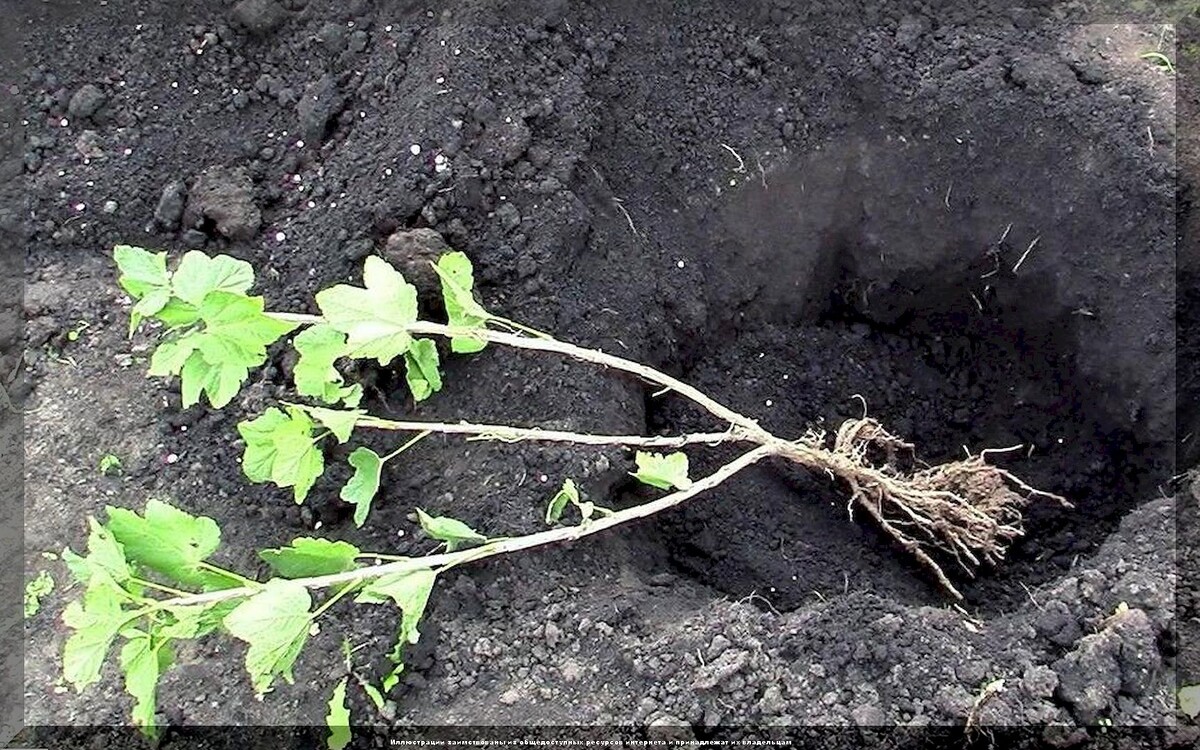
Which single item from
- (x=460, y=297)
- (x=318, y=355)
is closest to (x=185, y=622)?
(x=318, y=355)

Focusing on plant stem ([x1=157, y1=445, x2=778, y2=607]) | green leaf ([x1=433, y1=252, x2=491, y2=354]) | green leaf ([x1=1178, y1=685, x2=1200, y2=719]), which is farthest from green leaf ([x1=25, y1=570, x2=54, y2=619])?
green leaf ([x1=1178, y1=685, x2=1200, y2=719])

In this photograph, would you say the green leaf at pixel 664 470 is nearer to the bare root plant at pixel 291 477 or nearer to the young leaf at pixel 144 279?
the bare root plant at pixel 291 477

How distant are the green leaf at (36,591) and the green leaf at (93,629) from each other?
0.71 m

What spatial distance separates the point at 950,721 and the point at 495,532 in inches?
41.1

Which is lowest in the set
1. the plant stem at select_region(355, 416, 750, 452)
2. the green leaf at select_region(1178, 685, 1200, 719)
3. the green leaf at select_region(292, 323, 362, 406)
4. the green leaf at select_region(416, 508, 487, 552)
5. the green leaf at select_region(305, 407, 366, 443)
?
the green leaf at select_region(1178, 685, 1200, 719)

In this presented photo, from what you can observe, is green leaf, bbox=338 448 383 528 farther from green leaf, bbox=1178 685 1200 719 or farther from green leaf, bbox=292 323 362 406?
green leaf, bbox=1178 685 1200 719

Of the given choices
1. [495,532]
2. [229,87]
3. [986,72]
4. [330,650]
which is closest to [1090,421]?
[986,72]

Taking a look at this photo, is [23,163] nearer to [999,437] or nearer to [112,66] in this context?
[112,66]

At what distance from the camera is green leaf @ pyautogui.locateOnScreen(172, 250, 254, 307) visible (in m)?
2.10

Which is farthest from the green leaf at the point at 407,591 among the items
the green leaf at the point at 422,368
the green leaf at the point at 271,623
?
the green leaf at the point at 422,368

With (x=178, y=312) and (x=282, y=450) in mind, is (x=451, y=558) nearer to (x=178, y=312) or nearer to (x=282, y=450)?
(x=282, y=450)

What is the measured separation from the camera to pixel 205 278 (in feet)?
6.97

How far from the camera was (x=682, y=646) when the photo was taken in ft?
7.44

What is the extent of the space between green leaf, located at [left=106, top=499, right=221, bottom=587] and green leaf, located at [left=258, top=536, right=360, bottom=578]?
12 centimetres
